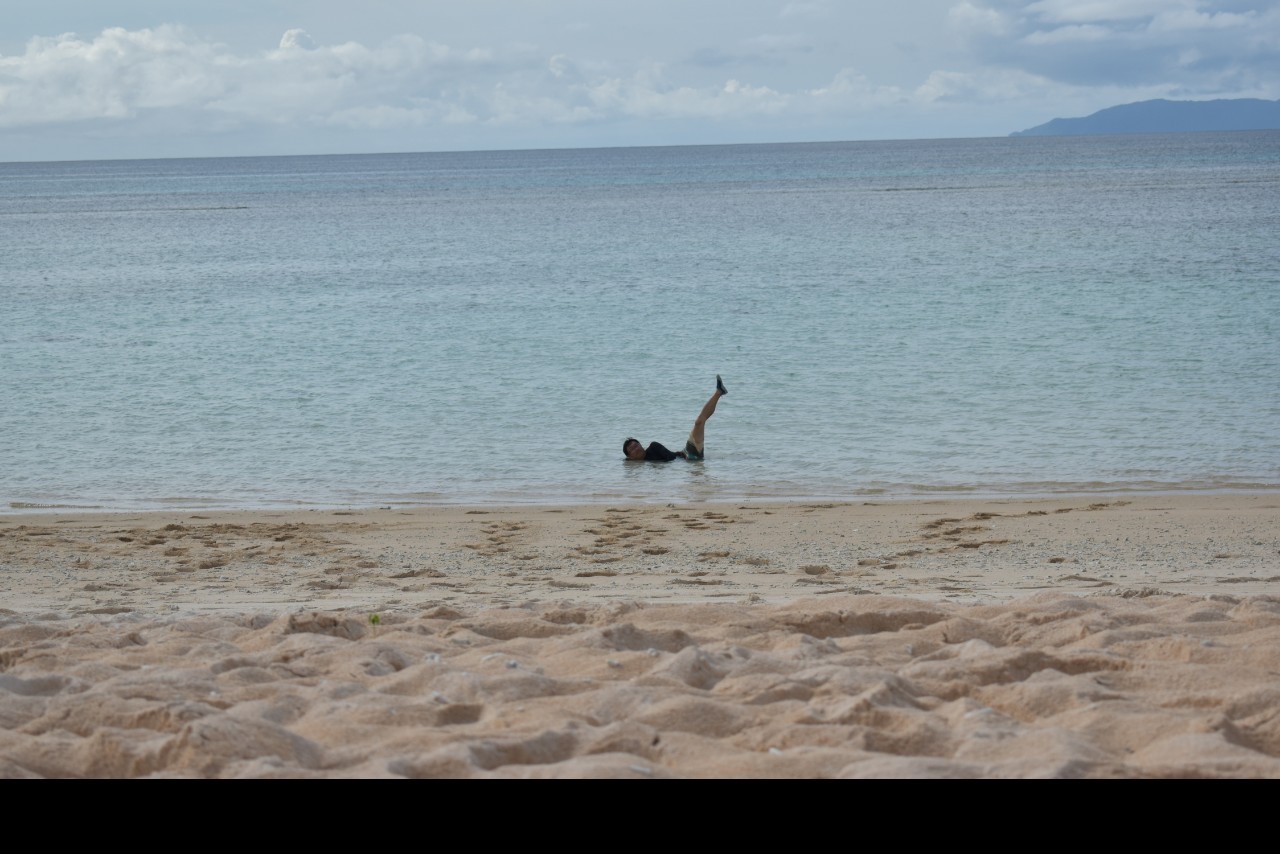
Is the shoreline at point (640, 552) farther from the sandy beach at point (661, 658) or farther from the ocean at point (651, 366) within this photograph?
the ocean at point (651, 366)

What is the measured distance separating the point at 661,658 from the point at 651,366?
16549mm

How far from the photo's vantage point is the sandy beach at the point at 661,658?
3.66 meters

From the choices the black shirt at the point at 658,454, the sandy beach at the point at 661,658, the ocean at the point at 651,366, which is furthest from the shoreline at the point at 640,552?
the black shirt at the point at 658,454

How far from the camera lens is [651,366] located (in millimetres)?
21203

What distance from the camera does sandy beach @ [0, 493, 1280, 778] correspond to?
12.0 feet

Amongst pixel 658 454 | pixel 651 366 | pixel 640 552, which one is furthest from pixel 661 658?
pixel 651 366

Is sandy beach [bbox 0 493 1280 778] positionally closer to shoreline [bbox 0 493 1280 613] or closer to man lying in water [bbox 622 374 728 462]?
shoreline [bbox 0 493 1280 613]

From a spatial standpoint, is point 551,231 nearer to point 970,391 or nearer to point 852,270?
point 852,270

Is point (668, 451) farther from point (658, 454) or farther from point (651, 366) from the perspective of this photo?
point (651, 366)

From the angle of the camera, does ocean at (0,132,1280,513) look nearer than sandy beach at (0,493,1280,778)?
No

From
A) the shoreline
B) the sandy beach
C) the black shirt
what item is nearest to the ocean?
the black shirt

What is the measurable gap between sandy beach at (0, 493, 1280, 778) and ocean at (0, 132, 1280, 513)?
366 cm

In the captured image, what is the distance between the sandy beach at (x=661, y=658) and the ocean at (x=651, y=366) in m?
3.66
